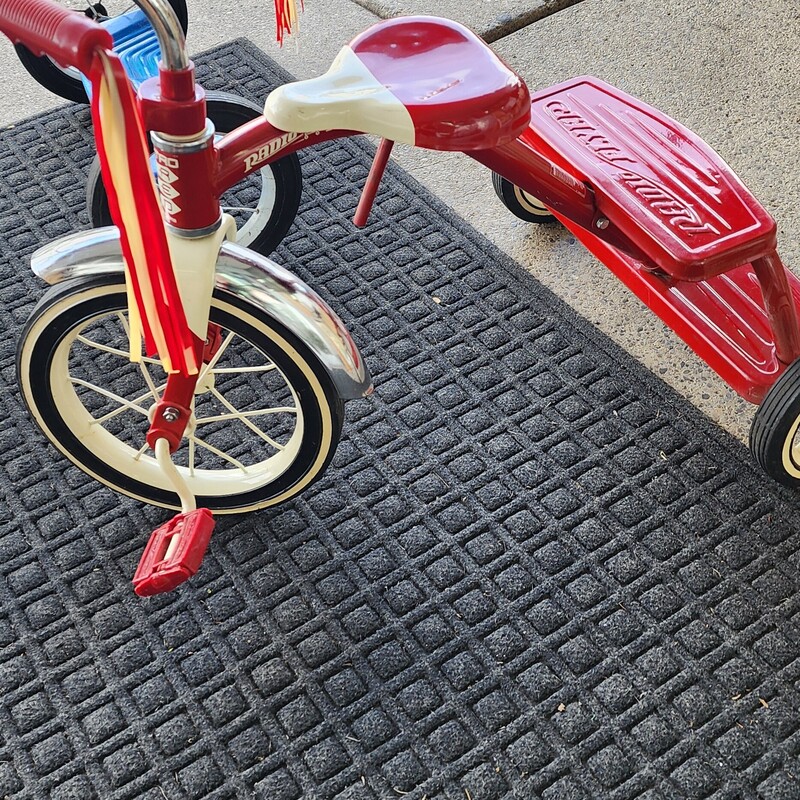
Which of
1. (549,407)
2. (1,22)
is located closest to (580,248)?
(549,407)

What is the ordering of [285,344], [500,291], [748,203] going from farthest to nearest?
[500,291], [748,203], [285,344]

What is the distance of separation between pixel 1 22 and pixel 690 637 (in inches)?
35.3

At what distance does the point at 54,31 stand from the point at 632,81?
1.35 m

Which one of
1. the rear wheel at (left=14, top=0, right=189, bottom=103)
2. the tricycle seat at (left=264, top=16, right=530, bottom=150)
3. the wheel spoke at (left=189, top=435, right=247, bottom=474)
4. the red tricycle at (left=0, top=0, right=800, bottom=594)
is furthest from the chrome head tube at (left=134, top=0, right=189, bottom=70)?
the rear wheel at (left=14, top=0, right=189, bottom=103)

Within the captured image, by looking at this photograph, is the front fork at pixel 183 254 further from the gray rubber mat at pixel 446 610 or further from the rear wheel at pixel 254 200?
the rear wheel at pixel 254 200

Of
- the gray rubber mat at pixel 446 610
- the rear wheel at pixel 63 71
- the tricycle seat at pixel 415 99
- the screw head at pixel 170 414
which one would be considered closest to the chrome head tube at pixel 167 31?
the tricycle seat at pixel 415 99

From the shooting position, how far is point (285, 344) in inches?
38.8

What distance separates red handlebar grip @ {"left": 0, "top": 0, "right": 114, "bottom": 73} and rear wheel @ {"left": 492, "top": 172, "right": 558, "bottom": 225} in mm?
821

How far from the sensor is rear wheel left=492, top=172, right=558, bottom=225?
57.0 inches

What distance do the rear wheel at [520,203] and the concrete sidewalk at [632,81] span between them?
0.09 ft

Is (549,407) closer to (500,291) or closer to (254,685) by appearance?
(500,291)

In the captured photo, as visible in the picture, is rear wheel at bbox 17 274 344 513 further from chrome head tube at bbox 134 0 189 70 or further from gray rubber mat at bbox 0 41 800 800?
chrome head tube at bbox 134 0 189 70

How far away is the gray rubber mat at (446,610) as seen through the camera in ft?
3.29

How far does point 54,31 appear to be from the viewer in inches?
27.0
